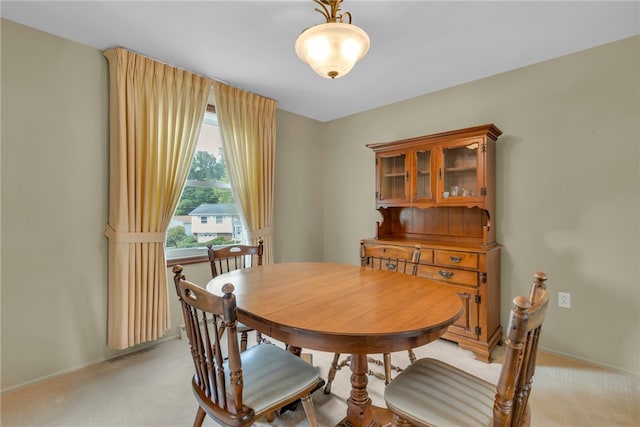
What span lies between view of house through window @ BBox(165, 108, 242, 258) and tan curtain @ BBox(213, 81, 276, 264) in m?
0.18

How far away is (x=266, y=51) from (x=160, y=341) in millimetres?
2587

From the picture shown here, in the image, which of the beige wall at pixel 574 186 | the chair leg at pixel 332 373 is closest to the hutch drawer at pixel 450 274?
the beige wall at pixel 574 186

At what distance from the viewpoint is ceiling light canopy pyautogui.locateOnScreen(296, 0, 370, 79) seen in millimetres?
1408

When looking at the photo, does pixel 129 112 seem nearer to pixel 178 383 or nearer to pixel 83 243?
pixel 83 243

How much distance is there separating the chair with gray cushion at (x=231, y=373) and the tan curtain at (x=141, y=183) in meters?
1.32

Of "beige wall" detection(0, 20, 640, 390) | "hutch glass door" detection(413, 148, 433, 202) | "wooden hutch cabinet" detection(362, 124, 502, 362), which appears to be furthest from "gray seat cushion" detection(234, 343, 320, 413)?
"hutch glass door" detection(413, 148, 433, 202)

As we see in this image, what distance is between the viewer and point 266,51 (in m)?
2.29

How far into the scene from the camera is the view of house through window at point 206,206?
9.21ft

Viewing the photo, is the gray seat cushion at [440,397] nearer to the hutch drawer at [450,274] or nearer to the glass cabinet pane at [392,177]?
the hutch drawer at [450,274]

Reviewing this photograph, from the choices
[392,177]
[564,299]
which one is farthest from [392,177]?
[564,299]

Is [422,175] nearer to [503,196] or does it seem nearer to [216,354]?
[503,196]

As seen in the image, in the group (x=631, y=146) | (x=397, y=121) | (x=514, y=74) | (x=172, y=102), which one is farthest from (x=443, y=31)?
(x=172, y=102)

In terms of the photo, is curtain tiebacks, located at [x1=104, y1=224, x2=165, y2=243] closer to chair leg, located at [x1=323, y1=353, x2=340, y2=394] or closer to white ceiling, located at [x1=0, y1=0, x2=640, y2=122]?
white ceiling, located at [x1=0, y1=0, x2=640, y2=122]

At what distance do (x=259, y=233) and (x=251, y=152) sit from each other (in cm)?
86
